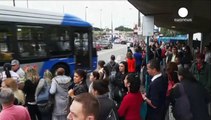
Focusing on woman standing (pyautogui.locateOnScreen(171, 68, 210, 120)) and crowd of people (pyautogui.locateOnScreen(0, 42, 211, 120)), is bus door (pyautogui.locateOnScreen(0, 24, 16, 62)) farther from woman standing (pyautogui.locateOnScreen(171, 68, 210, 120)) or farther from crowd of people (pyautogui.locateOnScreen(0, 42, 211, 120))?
woman standing (pyautogui.locateOnScreen(171, 68, 210, 120))

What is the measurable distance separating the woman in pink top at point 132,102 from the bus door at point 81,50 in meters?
10.9

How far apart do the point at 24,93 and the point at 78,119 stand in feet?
15.1

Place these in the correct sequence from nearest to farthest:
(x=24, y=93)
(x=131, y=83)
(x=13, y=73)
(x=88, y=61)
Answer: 1. (x=131, y=83)
2. (x=24, y=93)
3. (x=13, y=73)
4. (x=88, y=61)

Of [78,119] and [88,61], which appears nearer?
[78,119]

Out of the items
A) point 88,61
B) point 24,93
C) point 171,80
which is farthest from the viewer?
point 88,61

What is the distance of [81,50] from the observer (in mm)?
16344

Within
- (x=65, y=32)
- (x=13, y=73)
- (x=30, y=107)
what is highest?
(x=65, y=32)

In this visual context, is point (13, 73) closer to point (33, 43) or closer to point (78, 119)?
point (33, 43)

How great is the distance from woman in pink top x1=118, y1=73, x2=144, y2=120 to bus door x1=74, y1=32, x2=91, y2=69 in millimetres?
10865

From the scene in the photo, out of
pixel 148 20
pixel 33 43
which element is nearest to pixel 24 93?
pixel 33 43

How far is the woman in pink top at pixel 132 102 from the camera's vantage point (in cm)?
493

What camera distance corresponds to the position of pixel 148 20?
13508mm

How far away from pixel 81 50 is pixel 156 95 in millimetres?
11059

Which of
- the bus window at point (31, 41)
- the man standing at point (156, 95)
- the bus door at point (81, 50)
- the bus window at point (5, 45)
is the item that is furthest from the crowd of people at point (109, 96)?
the bus door at point (81, 50)
